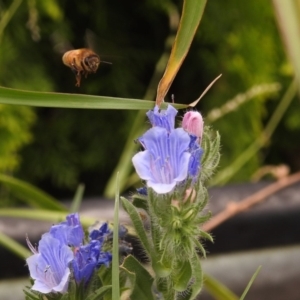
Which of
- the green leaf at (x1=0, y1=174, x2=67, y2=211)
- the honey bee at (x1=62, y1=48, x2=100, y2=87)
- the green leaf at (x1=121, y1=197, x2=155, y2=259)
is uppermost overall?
the honey bee at (x1=62, y1=48, x2=100, y2=87)

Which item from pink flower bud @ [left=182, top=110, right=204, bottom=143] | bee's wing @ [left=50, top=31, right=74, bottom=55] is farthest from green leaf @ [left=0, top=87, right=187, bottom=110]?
bee's wing @ [left=50, top=31, right=74, bottom=55]

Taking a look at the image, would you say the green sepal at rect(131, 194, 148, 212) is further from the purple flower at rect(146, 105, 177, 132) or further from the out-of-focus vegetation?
the out-of-focus vegetation

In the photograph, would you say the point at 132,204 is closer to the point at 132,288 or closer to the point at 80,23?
the point at 132,288

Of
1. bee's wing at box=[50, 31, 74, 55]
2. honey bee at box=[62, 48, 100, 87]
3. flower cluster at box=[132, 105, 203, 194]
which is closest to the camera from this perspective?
flower cluster at box=[132, 105, 203, 194]

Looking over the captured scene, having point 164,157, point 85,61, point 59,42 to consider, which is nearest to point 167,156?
point 164,157

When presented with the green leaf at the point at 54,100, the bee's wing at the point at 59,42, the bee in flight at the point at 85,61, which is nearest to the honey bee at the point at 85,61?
the bee in flight at the point at 85,61

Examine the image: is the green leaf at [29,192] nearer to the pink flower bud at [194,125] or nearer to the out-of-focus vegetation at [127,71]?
the pink flower bud at [194,125]

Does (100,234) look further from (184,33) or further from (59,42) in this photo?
(59,42)

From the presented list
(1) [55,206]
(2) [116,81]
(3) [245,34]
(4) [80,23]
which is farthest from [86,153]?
(1) [55,206]
